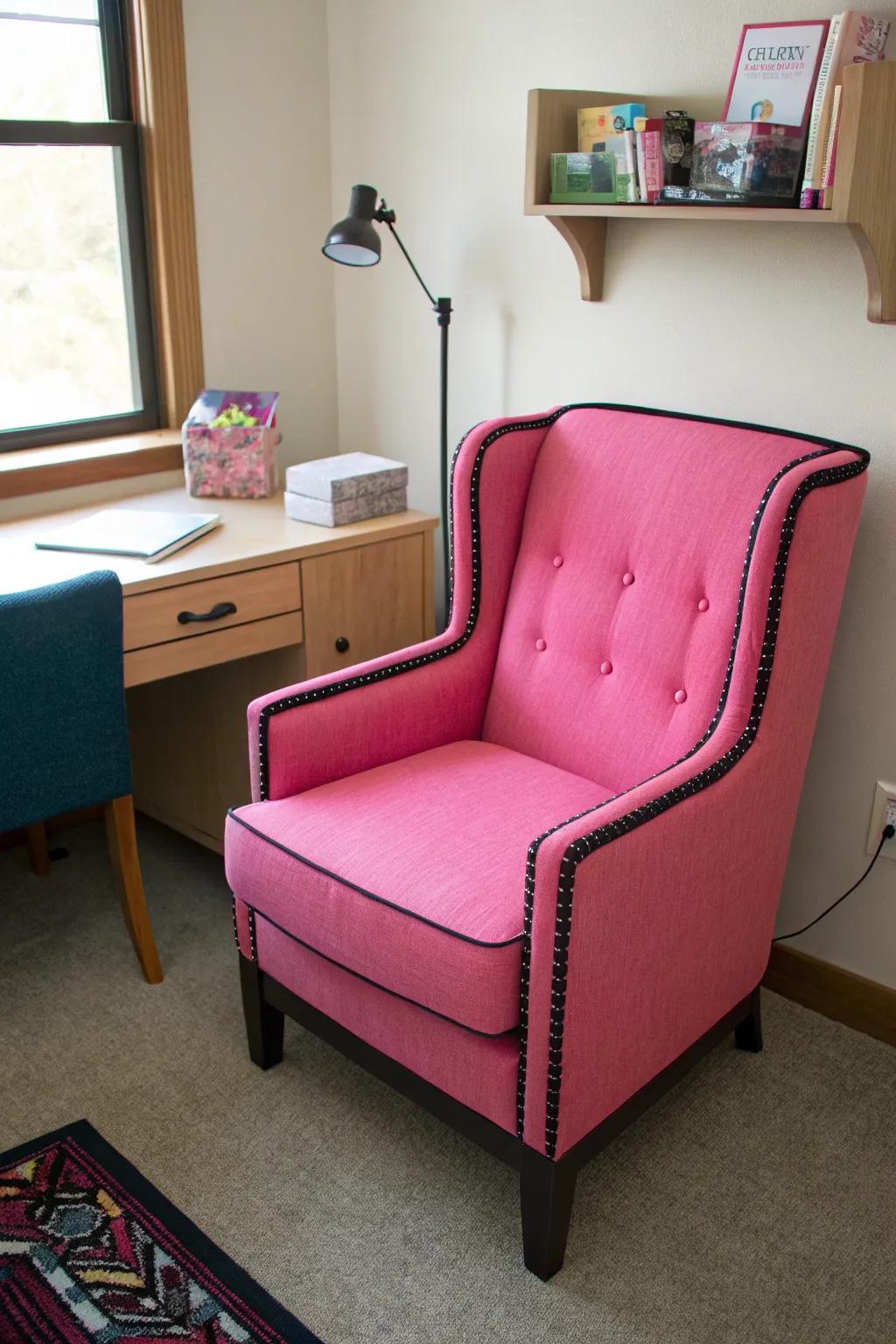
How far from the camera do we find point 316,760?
76.4 inches

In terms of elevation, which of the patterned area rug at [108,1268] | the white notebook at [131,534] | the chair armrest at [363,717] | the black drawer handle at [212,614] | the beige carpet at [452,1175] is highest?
the white notebook at [131,534]

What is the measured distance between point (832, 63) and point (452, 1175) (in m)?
1.63

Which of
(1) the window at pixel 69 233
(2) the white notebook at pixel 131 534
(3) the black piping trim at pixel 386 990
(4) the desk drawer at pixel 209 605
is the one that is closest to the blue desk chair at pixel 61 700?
(4) the desk drawer at pixel 209 605

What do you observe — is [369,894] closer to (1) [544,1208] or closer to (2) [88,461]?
(1) [544,1208]

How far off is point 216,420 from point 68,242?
0.45m

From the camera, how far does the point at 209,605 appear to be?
2.17m

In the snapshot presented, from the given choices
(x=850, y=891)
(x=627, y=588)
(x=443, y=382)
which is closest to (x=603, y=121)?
(x=443, y=382)

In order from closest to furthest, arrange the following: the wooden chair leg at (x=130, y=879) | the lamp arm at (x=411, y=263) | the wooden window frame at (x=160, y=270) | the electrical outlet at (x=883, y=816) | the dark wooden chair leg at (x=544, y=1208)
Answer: the dark wooden chair leg at (x=544, y=1208), the electrical outlet at (x=883, y=816), the wooden chair leg at (x=130, y=879), the lamp arm at (x=411, y=263), the wooden window frame at (x=160, y=270)

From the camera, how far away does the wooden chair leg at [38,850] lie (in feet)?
8.48

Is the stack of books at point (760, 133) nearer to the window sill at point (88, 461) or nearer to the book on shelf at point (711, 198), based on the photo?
the book on shelf at point (711, 198)

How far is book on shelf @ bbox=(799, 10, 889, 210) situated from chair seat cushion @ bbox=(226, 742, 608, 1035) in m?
0.93

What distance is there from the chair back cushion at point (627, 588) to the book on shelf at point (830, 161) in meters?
0.33

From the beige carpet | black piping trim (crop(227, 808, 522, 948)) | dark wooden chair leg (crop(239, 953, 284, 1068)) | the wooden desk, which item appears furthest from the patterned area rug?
the wooden desk

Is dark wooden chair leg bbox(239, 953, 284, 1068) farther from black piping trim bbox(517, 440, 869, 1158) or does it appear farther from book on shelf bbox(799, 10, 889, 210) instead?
book on shelf bbox(799, 10, 889, 210)
